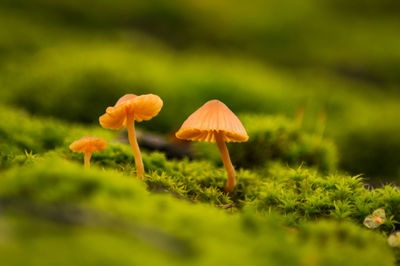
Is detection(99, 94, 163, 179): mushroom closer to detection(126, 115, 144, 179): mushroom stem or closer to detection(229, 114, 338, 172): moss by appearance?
detection(126, 115, 144, 179): mushroom stem

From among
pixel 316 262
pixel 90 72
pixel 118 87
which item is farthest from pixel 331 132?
pixel 316 262

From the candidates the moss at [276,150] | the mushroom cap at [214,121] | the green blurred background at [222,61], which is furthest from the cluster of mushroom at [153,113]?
the green blurred background at [222,61]

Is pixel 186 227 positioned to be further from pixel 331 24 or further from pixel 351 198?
pixel 331 24

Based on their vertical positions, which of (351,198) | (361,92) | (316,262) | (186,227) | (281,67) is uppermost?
(281,67)

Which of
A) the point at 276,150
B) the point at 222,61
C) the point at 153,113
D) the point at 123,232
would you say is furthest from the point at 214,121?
the point at 222,61

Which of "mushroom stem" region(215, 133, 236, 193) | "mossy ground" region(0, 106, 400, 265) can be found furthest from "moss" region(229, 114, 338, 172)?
"mossy ground" region(0, 106, 400, 265)
